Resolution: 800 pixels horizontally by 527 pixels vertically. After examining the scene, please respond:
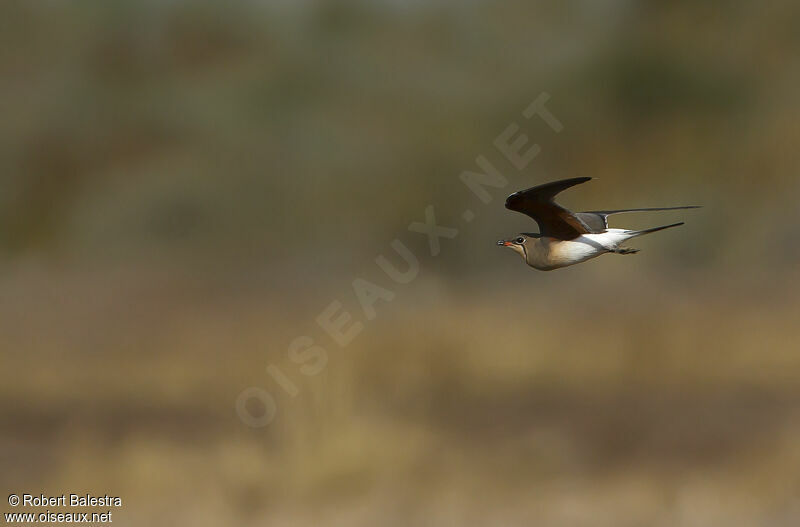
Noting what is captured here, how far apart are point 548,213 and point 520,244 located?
3.22ft

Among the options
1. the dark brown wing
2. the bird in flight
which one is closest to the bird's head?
the bird in flight

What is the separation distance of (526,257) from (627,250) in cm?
170

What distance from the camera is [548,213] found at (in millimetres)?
14953

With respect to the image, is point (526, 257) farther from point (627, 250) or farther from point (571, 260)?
point (627, 250)

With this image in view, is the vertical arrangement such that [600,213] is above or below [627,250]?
above

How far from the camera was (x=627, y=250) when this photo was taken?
14367 millimetres

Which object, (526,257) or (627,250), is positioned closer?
(627,250)

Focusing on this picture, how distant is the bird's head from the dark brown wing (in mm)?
319

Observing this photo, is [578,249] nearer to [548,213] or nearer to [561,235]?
[561,235]

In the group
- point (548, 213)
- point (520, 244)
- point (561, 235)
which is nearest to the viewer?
point (548, 213)

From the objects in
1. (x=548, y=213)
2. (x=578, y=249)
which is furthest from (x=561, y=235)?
Result: (x=548, y=213)

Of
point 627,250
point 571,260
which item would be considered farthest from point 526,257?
point 627,250

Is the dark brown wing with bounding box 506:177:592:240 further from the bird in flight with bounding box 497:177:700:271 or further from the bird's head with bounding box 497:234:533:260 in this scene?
the bird's head with bounding box 497:234:533:260

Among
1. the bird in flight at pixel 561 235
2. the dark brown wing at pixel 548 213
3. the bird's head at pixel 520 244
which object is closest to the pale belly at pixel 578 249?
the bird in flight at pixel 561 235
